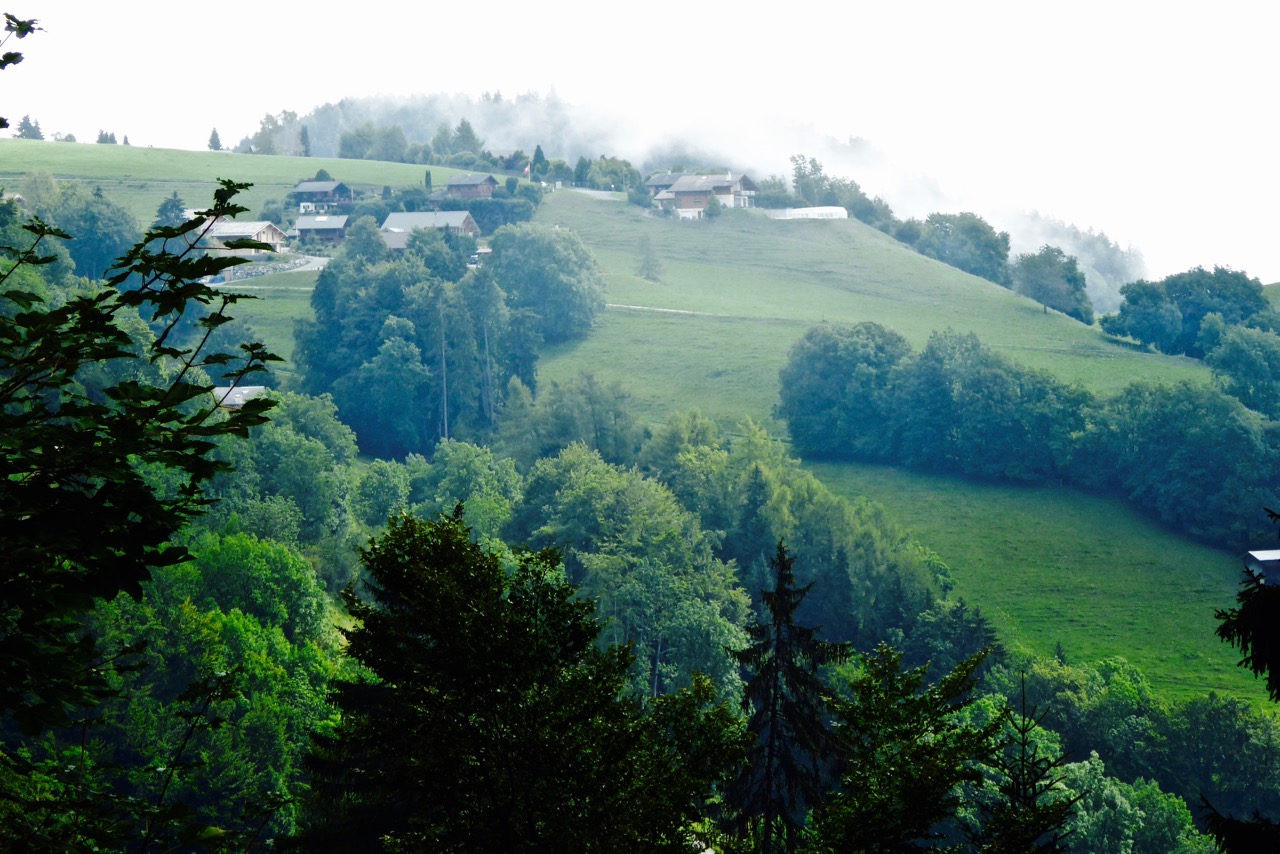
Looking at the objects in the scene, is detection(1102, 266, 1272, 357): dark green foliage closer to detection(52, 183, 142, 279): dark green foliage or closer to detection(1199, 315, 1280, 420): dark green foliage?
detection(1199, 315, 1280, 420): dark green foliage

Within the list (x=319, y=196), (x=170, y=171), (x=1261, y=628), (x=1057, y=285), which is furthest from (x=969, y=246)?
(x=1261, y=628)

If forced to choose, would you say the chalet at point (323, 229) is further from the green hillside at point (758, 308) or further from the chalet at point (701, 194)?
the chalet at point (701, 194)

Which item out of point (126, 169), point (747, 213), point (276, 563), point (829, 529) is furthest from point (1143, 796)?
point (126, 169)

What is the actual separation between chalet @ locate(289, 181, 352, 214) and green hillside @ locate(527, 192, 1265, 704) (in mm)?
27069

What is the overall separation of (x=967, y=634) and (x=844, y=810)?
50834mm

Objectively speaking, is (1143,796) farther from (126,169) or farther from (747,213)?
(126,169)

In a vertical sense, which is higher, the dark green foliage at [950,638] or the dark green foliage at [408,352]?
the dark green foliage at [408,352]

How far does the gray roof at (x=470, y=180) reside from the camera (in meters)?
150

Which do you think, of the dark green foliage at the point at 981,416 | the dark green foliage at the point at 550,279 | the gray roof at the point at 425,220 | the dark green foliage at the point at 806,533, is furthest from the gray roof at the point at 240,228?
the dark green foliage at the point at 981,416

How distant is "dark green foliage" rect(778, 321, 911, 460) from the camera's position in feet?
297

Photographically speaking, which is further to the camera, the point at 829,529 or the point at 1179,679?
the point at 829,529

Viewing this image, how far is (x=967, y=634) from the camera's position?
62.0m

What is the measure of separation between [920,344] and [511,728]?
309 feet

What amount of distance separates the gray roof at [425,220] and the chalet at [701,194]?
27.6 m
